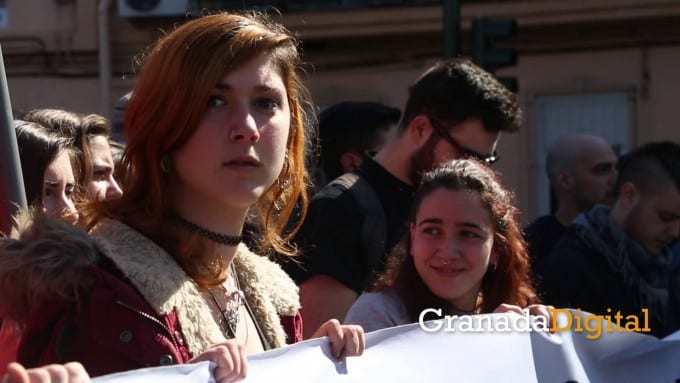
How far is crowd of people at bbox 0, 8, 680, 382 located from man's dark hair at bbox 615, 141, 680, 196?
0.88ft

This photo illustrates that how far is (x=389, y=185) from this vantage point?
396cm

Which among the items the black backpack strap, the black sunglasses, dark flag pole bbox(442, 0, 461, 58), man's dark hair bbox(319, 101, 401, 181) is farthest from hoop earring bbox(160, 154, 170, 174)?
dark flag pole bbox(442, 0, 461, 58)

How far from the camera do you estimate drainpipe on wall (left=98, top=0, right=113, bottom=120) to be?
45.4 ft

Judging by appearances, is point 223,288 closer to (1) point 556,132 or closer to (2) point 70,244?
(2) point 70,244

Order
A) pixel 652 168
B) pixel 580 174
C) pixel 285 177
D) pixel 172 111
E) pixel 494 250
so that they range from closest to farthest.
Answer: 1. pixel 172 111
2. pixel 285 177
3. pixel 494 250
4. pixel 652 168
5. pixel 580 174

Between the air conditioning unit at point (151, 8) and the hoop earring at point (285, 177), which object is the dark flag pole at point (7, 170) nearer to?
the hoop earring at point (285, 177)

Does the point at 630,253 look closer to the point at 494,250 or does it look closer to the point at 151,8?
the point at 494,250

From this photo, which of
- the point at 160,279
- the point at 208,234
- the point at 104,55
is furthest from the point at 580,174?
the point at 104,55

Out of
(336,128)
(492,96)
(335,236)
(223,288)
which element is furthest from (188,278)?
(336,128)

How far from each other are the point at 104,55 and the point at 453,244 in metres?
11.1

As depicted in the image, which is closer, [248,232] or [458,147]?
[248,232]

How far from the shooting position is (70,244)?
218 centimetres

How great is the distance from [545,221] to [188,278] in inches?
153

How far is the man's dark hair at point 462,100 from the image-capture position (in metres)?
4.06
